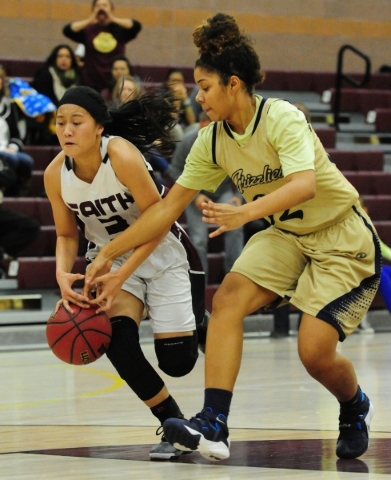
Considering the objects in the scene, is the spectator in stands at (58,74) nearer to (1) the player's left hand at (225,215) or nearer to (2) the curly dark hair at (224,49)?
(2) the curly dark hair at (224,49)

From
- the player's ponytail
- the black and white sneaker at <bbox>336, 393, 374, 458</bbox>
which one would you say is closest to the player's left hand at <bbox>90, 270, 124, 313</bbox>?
the player's ponytail

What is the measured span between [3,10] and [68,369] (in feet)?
19.0

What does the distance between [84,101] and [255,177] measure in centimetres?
69

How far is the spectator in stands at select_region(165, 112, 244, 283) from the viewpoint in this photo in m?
7.35

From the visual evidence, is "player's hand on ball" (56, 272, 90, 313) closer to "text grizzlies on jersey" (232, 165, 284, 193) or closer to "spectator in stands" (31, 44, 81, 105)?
"text grizzlies on jersey" (232, 165, 284, 193)

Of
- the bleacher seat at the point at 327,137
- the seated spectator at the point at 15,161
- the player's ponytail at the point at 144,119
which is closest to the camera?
the player's ponytail at the point at 144,119

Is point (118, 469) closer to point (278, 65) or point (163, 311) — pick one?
point (163, 311)

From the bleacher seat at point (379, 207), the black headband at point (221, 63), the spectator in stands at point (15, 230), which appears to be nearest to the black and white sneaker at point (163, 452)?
the black headband at point (221, 63)

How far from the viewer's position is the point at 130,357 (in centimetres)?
349

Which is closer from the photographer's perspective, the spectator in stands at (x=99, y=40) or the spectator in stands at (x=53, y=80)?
the spectator in stands at (x=53, y=80)

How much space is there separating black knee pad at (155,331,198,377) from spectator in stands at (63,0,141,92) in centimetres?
591

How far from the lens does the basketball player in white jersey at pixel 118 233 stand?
11.6 ft

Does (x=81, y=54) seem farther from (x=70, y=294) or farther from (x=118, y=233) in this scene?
(x=70, y=294)

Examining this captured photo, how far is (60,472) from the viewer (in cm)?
316
